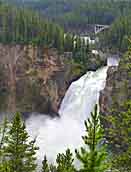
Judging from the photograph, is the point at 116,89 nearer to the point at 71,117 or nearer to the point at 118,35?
the point at 71,117

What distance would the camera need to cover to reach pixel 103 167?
607 inches

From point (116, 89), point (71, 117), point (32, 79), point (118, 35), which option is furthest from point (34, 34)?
point (116, 89)

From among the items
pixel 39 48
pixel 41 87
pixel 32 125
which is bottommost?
pixel 32 125

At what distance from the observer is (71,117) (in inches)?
3009

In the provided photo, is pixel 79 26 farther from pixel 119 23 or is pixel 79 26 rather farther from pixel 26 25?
pixel 26 25

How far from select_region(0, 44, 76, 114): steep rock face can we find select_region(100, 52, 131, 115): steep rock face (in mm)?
12046

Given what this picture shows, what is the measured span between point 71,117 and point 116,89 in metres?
13.3

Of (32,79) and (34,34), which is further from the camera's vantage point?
(34,34)

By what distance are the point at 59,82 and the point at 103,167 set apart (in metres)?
64.5

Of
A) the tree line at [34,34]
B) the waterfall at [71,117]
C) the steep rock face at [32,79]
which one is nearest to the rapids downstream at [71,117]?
Answer: the waterfall at [71,117]

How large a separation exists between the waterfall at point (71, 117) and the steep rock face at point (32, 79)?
184 cm

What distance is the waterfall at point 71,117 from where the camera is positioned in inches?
2734

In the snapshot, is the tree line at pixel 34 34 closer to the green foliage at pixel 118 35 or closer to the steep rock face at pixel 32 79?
the steep rock face at pixel 32 79

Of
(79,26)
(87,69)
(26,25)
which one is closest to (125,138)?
(87,69)
